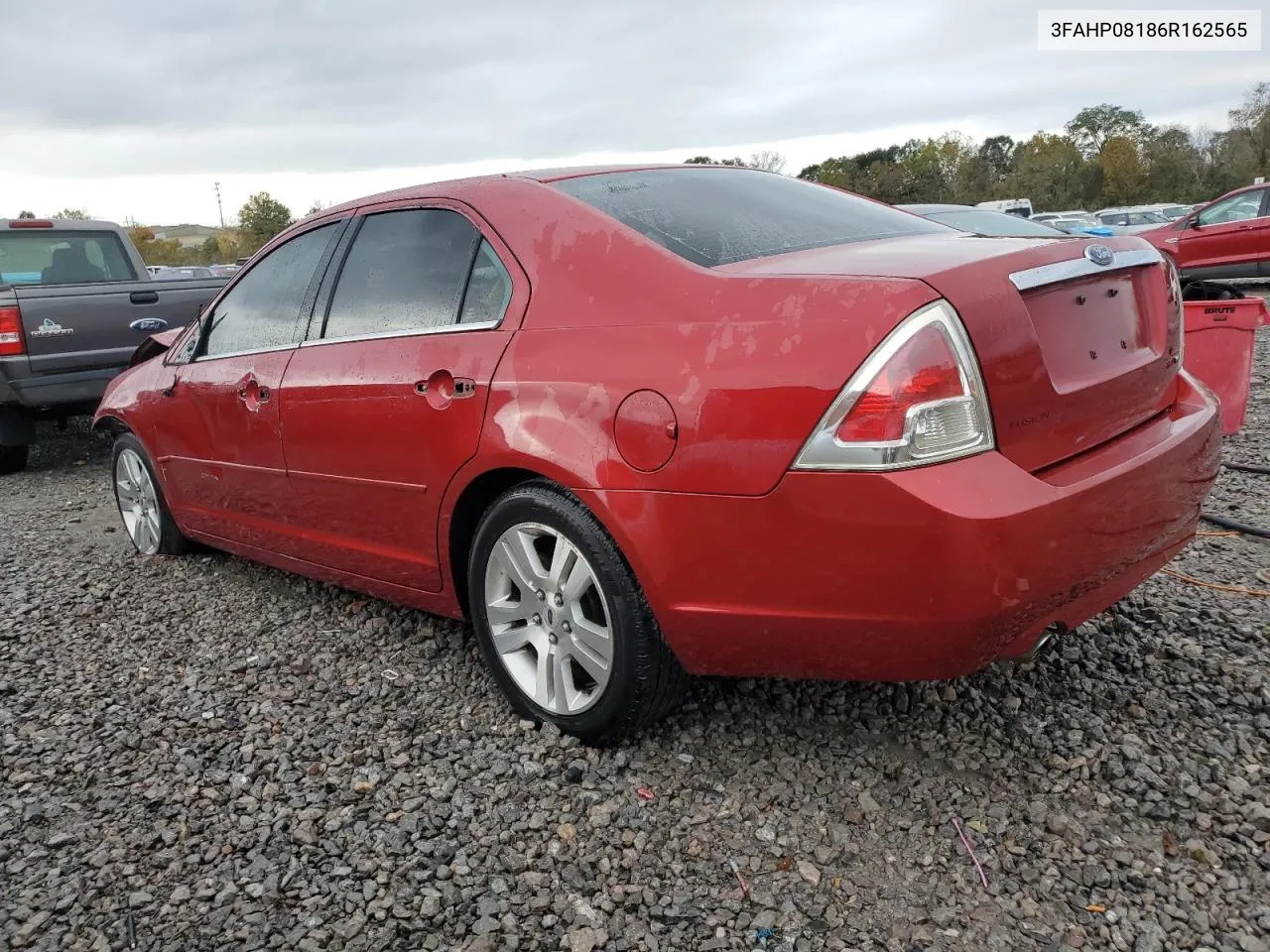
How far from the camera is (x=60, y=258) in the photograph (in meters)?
8.59

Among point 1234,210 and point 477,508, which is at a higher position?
point 1234,210

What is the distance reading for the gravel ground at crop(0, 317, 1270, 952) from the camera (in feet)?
7.11

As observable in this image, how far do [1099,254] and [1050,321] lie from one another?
0.32 meters

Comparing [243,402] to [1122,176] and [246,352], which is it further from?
[1122,176]

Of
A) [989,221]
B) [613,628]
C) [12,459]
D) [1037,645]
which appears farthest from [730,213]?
[12,459]

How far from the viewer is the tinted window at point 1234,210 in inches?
546

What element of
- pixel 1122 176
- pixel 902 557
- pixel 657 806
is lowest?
pixel 657 806

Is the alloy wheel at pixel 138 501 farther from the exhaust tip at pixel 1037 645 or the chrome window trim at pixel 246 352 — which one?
the exhaust tip at pixel 1037 645

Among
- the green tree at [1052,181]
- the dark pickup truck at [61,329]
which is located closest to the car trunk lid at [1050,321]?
the dark pickup truck at [61,329]

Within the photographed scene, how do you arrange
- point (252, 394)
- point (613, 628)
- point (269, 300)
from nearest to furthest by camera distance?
1. point (613, 628)
2. point (252, 394)
3. point (269, 300)

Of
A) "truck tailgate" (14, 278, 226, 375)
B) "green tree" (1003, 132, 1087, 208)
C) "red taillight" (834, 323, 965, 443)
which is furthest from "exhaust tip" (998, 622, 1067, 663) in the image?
"green tree" (1003, 132, 1087, 208)

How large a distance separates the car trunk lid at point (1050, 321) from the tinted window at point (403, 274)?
0.99 m

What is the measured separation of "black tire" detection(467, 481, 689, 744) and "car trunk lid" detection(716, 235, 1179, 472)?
2.41ft

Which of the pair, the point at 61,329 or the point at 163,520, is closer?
the point at 163,520
